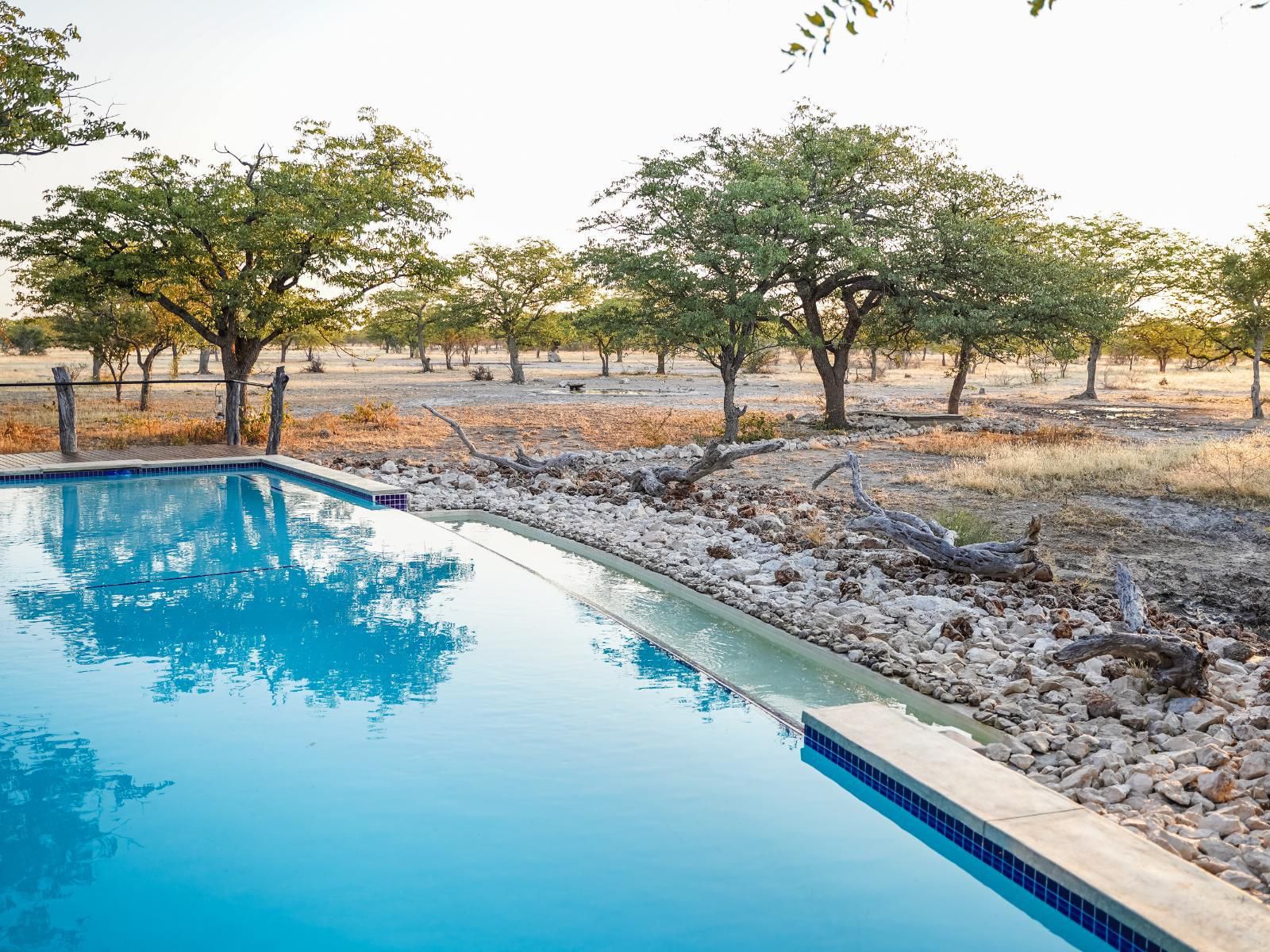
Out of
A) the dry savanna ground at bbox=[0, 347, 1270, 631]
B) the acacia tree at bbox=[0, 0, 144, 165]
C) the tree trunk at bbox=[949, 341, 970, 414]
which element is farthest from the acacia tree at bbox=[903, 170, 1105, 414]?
the acacia tree at bbox=[0, 0, 144, 165]

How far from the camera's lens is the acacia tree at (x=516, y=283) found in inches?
2088

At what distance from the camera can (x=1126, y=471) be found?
588 inches

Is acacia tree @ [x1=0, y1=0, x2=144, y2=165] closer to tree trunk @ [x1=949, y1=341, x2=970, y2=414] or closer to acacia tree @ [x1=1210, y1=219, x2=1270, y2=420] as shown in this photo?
tree trunk @ [x1=949, y1=341, x2=970, y2=414]

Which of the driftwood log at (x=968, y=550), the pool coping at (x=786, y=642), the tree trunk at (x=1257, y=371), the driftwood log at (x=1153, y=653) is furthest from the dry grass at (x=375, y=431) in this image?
the tree trunk at (x=1257, y=371)

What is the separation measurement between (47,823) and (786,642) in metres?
4.83

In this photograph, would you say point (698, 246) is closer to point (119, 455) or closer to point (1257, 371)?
point (119, 455)

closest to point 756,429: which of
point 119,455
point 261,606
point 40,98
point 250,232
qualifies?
point 250,232

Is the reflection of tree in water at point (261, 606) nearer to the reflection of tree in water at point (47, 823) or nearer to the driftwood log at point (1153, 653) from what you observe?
the reflection of tree in water at point (47, 823)

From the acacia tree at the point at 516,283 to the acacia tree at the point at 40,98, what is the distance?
3478cm

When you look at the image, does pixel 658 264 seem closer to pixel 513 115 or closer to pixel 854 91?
pixel 513 115

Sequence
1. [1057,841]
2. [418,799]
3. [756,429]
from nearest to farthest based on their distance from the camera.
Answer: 1. [1057,841]
2. [418,799]
3. [756,429]

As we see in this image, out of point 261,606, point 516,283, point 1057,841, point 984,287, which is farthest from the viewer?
point 516,283

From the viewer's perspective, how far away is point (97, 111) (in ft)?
57.8

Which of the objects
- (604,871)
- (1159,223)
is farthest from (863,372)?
(604,871)
